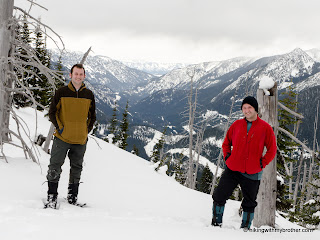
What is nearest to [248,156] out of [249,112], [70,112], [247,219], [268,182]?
[249,112]

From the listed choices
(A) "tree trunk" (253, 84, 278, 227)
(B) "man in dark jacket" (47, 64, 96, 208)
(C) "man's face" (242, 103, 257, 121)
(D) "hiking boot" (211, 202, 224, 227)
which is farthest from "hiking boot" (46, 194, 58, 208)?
(A) "tree trunk" (253, 84, 278, 227)

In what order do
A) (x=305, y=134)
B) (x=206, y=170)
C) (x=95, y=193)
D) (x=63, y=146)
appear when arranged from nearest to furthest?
(x=63, y=146) < (x=95, y=193) < (x=206, y=170) < (x=305, y=134)

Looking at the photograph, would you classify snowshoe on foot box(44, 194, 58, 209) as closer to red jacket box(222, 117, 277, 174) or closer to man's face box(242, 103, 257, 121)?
red jacket box(222, 117, 277, 174)

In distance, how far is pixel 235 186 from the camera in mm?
3811

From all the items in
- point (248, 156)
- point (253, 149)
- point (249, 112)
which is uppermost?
point (249, 112)

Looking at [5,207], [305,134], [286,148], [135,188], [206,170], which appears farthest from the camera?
[305,134]

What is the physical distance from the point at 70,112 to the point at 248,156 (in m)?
2.87

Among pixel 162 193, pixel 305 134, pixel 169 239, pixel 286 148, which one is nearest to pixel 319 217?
pixel 286 148

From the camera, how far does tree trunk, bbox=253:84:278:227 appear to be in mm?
4930

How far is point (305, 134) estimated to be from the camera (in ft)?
455

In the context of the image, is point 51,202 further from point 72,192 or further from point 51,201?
point 72,192

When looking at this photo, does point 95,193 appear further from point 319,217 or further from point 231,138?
point 319,217

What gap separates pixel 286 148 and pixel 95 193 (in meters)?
7.36

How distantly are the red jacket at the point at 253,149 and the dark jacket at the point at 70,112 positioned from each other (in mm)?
2461
